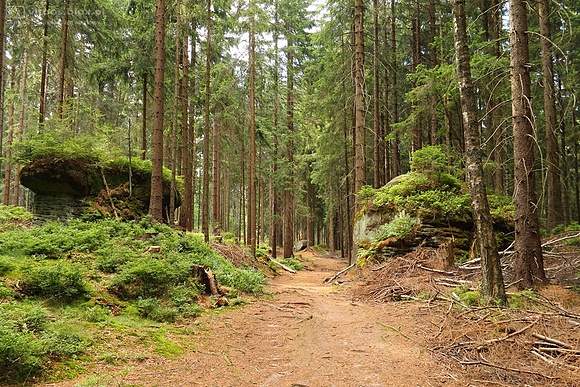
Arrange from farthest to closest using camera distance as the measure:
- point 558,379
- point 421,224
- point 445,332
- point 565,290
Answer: point 421,224 → point 565,290 → point 445,332 → point 558,379

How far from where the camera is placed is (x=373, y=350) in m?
5.04

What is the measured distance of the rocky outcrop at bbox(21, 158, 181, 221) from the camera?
10227 mm

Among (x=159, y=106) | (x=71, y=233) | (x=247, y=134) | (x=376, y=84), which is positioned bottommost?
(x=71, y=233)

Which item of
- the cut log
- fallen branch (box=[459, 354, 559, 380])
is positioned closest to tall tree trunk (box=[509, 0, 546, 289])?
fallen branch (box=[459, 354, 559, 380])

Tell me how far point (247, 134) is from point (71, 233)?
13.5 metres

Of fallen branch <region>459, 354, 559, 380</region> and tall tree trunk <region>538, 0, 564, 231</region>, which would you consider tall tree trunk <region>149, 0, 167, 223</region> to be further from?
tall tree trunk <region>538, 0, 564, 231</region>

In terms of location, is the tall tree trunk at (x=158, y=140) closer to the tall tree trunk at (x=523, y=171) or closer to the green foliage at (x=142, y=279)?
the green foliage at (x=142, y=279)

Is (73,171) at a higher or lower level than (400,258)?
higher

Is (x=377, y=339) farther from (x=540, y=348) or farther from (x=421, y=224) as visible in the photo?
(x=421, y=224)

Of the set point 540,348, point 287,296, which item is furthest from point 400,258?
point 540,348

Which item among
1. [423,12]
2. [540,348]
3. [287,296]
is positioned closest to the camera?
[540,348]

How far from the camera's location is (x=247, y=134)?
20688 mm

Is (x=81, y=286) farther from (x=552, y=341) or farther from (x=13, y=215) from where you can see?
(x=13, y=215)

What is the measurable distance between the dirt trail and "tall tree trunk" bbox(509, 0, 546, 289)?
8.58 feet
